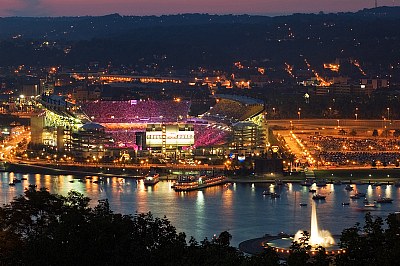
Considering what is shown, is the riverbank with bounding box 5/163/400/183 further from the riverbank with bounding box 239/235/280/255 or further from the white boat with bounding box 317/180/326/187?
the riverbank with bounding box 239/235/280/255

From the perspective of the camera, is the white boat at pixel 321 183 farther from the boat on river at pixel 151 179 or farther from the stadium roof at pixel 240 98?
the stadium roof at pixel 240 98

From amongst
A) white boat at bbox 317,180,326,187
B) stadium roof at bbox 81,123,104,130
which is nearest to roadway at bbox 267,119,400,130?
stadium roof at bbox 81,123,104,130

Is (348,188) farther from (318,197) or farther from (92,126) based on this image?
(92,126)

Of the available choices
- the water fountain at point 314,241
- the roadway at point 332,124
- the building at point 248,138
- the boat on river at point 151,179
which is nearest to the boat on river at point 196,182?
the boat on river at point 151,179

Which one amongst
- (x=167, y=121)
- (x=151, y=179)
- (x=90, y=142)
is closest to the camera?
(x=151, y=179)

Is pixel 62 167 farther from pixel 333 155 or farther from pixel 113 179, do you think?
pixel 333 155

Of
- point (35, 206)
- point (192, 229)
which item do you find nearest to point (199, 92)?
point (192, 229)

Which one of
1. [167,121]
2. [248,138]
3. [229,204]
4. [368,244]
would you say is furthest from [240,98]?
[368,244]
